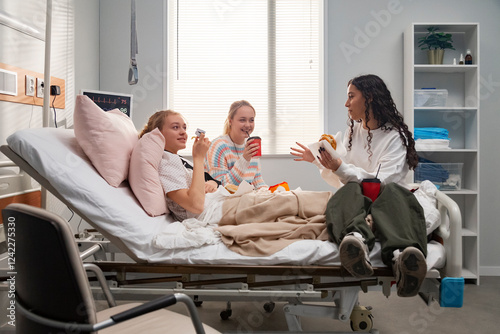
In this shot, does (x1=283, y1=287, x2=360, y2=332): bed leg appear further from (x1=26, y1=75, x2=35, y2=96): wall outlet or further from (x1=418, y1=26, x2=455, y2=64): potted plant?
(x1=418, y1=26, x2=455, y2=64): potted plant

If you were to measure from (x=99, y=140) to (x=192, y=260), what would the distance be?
63 cm

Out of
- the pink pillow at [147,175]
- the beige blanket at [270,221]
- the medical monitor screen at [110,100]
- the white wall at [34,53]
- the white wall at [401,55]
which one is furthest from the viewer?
the white wall at [401,55]

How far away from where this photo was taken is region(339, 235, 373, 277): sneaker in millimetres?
1493

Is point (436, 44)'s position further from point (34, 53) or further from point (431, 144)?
point (34, 53)

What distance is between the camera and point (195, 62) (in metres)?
3.74

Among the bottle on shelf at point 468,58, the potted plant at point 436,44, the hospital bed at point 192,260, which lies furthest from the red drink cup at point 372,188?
the bottle on shelf at point 468,58

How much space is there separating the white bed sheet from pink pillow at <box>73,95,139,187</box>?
4 centimetres

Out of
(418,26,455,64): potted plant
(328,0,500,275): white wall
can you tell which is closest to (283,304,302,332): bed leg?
(328,0,500,275): white wall

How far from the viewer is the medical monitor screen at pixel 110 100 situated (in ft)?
10.1

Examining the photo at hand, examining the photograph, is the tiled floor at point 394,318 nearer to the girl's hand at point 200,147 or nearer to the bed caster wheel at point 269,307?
the bed caster wheel at point 269,307

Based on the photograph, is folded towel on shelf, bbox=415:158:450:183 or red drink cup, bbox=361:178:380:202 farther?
folded towel on shelf, bbox=415:158:450:183

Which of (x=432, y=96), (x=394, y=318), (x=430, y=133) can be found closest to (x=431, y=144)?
(x=430, y=133)

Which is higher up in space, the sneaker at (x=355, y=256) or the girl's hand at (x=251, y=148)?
the girl's hand at (x=251, y=148)

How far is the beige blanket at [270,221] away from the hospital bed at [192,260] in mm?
51
